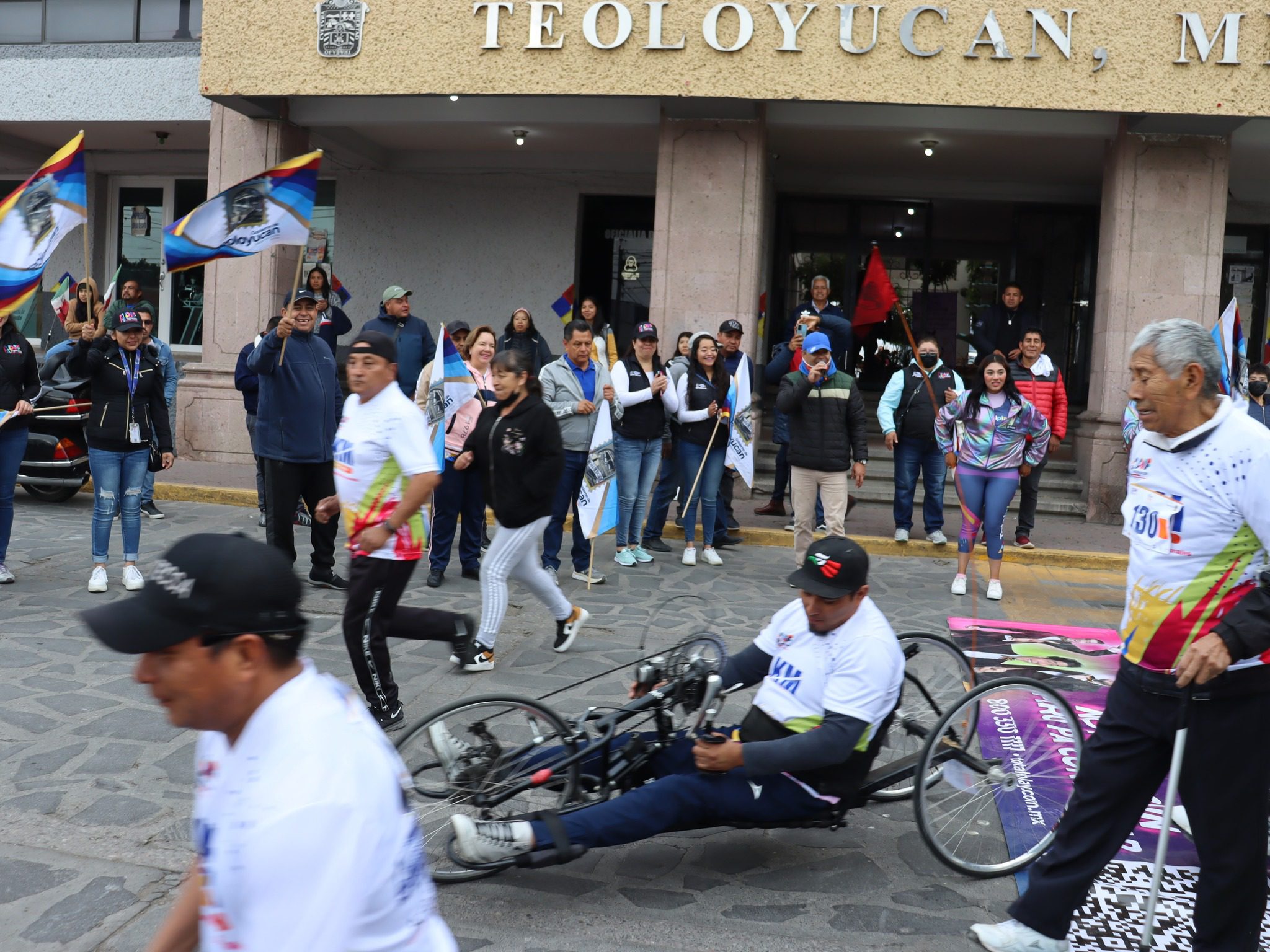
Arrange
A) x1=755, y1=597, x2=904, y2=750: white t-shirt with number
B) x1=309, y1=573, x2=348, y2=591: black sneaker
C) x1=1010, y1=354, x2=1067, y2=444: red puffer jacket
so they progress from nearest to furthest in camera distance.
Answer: x1=755, y1=597, x2=904, y2=750: white t-shirt with number < x1=309, y1=573, x2=348, y2=591: black sneaker < x1=1010, y1=354, x2=1067, y2=444: red puffer jacket

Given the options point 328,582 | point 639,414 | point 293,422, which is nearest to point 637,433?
point 639,414

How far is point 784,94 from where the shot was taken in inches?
497

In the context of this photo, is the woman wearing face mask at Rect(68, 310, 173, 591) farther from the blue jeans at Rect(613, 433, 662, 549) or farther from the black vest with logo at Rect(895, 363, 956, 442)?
the black vest with logo at Rect(895, 363, 956, 442)

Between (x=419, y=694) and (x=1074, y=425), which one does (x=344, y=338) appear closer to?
(x=1074, y=425)

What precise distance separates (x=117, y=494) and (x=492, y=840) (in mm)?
5620

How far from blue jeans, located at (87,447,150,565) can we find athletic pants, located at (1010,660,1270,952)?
6759 millimetres

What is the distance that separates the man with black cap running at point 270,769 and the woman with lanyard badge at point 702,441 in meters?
8.63

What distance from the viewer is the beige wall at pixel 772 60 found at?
12156 millimetres

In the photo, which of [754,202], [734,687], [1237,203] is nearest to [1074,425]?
[1237,203]

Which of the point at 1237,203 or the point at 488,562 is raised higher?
the point at 1237,203

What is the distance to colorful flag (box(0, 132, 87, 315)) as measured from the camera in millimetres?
7395

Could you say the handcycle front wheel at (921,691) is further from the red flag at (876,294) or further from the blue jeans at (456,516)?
the red flag at (876,294)

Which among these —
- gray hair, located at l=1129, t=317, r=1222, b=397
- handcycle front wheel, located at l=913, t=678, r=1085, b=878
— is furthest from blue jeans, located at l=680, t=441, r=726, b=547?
gray hair, located at l=1129, t=317, r=1222, b=397

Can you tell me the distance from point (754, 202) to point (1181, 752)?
1086 cm
